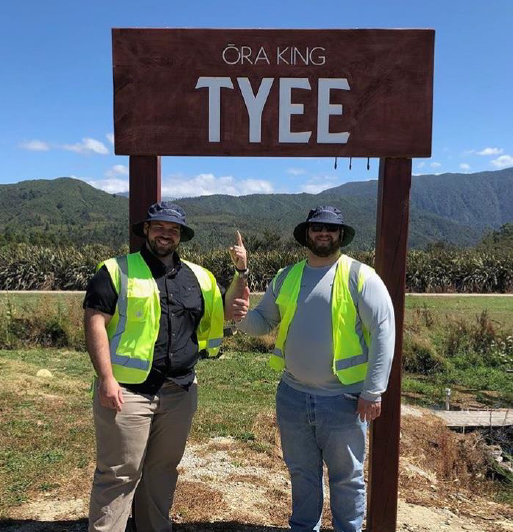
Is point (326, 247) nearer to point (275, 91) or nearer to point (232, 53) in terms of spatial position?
point (275, 91)

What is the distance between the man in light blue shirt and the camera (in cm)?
258

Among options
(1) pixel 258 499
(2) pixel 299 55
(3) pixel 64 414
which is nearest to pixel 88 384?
(3) pixel 64 414

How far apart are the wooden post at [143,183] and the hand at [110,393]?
33.7 inches

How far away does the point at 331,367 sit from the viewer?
102 inches

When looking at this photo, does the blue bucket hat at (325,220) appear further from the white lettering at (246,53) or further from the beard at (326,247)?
the white lettering at (246,53)

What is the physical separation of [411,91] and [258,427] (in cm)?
351

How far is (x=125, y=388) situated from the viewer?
101 inches

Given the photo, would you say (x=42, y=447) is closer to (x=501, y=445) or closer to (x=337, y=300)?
(x=337, y=300)

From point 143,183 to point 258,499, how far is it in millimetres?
2365

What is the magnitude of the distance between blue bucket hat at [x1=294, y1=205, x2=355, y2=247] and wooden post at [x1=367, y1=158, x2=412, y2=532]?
1.15 ft

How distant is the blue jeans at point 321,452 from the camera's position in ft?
8.52

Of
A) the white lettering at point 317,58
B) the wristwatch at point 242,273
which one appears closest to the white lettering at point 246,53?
the white lettering at point 317,58

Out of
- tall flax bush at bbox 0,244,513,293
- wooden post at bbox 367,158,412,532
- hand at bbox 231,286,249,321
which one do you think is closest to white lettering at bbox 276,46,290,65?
wooden post at bbox 367,158,412,532

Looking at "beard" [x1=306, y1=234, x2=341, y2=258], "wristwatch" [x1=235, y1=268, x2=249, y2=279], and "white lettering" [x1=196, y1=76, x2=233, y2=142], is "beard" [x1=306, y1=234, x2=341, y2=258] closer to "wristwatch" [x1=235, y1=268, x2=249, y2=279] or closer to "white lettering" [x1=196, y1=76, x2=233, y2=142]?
"wristwatch" [x1=235, y1=268, x2=249, y2=279]
